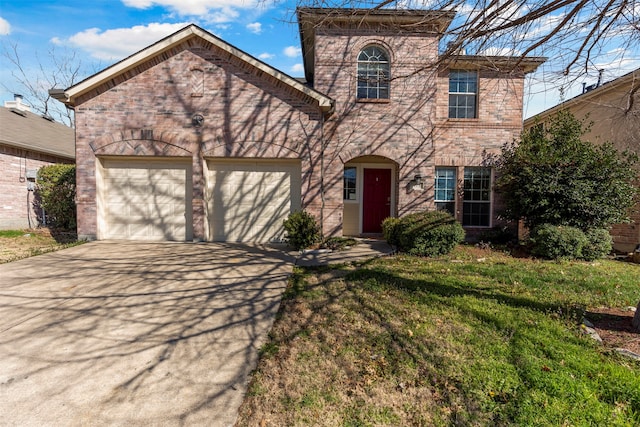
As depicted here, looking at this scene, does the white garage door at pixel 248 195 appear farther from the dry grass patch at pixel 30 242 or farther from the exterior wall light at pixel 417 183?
the dry grass patch at pixel 30 242

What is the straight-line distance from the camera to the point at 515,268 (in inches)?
279

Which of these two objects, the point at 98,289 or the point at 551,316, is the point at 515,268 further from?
the point at 98,289

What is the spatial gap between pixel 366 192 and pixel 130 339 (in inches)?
341

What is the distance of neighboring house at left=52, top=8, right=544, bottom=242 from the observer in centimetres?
909

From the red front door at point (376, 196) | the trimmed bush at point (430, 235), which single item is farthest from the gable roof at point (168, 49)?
the trimmed bush at point (430, 235)

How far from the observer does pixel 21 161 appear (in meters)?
12.1

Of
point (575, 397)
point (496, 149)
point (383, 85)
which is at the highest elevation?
point (383, 85)

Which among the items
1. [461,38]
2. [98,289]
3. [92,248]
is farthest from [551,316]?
[92,248]

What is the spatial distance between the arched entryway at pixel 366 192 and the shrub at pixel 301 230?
275cm

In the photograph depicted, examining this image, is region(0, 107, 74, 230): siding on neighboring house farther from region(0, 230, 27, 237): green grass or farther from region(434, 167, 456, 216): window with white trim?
region(434, 167, 456, 216): window with white trim

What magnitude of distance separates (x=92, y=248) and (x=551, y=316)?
9889 millimetres

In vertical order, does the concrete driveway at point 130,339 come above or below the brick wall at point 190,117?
below

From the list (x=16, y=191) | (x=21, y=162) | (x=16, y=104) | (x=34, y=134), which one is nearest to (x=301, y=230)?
(x=16, y=191)

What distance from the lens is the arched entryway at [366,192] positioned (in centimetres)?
1109
